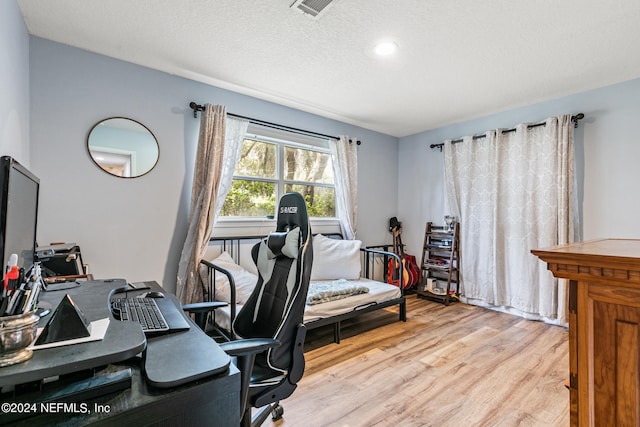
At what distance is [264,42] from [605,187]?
3352 mm

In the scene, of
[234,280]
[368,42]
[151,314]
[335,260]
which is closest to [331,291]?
[335,260]

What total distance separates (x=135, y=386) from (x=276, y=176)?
2.87 m

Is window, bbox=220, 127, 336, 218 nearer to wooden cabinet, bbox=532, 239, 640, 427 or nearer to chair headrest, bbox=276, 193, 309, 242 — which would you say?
chair headrest, bbox=276, 193, 309, 242

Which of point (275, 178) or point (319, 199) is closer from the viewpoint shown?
point (275, 178)

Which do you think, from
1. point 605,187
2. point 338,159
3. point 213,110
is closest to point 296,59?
point 213,110

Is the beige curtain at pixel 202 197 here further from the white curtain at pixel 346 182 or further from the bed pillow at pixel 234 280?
the white curtain at pixel 346 182

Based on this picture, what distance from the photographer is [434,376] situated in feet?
6.86

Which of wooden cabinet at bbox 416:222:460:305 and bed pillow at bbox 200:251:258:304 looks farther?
wooden cabinet at bbox 416:222:460:305

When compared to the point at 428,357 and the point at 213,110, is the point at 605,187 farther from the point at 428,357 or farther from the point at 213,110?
the point at 213,110

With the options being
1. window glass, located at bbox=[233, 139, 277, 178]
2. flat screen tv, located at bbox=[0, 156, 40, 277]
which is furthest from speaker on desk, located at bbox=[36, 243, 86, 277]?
window glass, located at bbox=[233, 139, 277, 178]

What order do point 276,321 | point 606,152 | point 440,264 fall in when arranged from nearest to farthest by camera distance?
point 276,321, point 606,152, point 440,264

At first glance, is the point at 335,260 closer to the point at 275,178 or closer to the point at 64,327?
the point at 275,178

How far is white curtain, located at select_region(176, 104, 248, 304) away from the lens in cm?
255

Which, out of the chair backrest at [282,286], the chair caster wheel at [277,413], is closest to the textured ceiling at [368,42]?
the chair backrest at [282,286]
